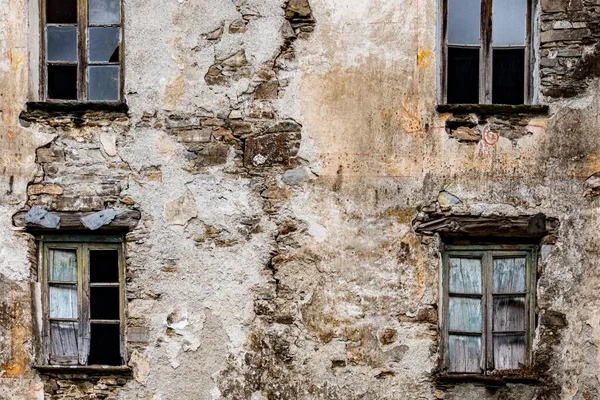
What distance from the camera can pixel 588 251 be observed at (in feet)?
21.0

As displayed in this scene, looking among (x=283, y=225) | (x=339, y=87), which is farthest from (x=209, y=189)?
(x=339, y=87)

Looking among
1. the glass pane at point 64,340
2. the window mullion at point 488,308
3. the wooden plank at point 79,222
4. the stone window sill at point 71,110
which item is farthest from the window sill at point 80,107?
the window mullion at point 488,308

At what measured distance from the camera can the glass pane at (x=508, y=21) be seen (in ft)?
21.9

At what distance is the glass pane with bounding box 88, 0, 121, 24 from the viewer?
6.75m

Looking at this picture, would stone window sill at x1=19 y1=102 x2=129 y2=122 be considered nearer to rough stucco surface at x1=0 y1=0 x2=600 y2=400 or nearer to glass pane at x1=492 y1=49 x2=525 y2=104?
rough stucco surface at x1=0 y1=0 x2=600 y2=400

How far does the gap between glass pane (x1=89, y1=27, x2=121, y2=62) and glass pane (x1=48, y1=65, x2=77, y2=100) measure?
25 cm

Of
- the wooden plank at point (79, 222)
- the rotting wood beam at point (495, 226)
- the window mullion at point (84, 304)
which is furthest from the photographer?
the window mullion at point (84, 304)

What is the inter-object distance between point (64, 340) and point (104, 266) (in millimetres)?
789

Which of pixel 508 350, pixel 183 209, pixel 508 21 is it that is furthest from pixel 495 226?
pixel 183 209

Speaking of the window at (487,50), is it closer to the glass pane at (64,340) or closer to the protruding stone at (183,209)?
the protruding stone at (183,209)

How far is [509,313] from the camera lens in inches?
257

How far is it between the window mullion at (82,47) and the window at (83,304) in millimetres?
1466

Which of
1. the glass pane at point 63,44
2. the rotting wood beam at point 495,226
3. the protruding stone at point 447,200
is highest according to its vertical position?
the glass pane at point 63,44

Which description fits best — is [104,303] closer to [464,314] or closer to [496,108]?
[464,314]
